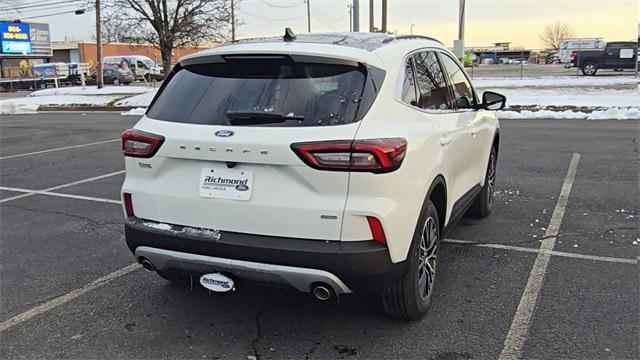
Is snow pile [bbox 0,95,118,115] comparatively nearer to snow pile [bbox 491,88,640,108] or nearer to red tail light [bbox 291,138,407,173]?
snow pile [bbox 491,88,640,108]

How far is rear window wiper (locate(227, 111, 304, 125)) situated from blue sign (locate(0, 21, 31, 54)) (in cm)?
6668

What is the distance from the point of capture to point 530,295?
383 centimetres

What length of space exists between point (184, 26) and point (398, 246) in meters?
28.0

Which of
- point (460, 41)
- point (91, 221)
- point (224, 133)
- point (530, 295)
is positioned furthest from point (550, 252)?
point (460, 41)

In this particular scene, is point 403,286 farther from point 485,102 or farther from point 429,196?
point 485,102

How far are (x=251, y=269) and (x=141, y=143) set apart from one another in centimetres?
102

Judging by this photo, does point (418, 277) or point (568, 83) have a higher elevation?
point (568, 83)

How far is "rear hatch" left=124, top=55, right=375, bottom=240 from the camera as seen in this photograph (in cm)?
287

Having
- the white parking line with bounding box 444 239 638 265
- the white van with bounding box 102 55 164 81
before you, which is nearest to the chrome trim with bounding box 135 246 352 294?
the white parking line with bounding box 444 239 638 265

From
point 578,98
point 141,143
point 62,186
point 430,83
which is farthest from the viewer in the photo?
point 578,98

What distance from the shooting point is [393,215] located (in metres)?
2.92

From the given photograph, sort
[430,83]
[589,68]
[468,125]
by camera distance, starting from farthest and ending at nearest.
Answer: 1. [589,68]
2. [468,125]
3. [430,83]

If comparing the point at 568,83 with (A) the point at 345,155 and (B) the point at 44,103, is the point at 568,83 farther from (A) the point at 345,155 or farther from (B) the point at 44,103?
(A) the point at 345,155

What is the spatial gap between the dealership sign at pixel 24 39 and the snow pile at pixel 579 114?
2351 inches
